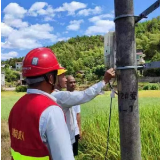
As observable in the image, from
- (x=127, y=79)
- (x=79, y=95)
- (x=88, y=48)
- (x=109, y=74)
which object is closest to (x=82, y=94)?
(x=79, y=95)

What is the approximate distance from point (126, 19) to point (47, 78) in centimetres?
80

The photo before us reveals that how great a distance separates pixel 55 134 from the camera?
→ 1.39 metres

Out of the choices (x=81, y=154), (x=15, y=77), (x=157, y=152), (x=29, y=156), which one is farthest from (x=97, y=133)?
(x=15, y=77)

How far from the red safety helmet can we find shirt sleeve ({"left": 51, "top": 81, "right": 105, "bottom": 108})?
0.75 m

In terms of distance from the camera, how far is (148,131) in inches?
139

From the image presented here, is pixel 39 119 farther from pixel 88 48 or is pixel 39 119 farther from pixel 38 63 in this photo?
pixel 88 48

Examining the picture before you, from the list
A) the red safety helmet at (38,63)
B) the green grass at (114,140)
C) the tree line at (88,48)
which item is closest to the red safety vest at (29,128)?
the red safety helmet at (38,63)

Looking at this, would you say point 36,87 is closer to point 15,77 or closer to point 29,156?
point 29,156

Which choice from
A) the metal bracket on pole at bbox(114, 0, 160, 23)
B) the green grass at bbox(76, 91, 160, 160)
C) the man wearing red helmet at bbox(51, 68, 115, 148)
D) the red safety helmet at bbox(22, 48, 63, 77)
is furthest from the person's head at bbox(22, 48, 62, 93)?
the green grass at bbox(76, 91, 160, 160)

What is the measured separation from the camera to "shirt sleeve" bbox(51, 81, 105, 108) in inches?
94.1

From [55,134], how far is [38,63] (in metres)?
0.47

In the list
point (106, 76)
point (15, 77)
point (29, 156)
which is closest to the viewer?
point (29, 156)

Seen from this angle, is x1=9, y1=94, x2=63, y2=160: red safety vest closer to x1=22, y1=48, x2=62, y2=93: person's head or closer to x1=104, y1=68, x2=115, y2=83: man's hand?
x1=22, y1=48, x2=62, y2=93: person's head

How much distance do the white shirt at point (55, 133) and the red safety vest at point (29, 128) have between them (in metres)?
0.03
